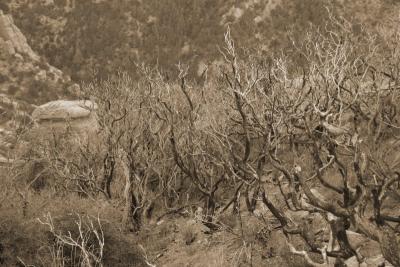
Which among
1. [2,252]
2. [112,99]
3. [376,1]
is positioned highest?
[376,1]

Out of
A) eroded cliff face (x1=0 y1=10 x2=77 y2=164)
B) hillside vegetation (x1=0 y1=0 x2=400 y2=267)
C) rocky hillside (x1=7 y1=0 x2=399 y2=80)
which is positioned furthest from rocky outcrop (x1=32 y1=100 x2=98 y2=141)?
rocky hillside (x1=7 y1=0 x2=399 y2=80)

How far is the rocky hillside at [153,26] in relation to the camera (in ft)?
134

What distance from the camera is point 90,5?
158 ft

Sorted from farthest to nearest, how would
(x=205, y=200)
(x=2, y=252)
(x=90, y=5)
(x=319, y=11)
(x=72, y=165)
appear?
(x=90, y=5)
(x=319, y=11)
(x=72, y=165)
(x=205, y=200)
(x=2, y=252)

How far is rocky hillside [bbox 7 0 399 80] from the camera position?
4091 cm

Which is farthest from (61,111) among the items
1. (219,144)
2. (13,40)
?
(13,40)

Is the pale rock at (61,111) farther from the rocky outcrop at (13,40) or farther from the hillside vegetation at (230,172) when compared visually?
the rocky outcrop at (13,40)

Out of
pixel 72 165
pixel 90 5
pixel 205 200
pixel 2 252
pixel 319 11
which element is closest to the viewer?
pixel 2 252

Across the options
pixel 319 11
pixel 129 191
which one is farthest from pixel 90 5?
pixel 129 191

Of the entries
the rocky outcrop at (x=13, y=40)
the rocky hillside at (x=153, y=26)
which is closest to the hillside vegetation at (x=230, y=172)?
the rocky outcrop at (x=13, y=40)

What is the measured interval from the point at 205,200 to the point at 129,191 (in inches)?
69.7

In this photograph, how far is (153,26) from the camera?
46.2 metres

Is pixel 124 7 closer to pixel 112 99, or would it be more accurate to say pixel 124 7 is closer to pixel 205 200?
pixel 112 99

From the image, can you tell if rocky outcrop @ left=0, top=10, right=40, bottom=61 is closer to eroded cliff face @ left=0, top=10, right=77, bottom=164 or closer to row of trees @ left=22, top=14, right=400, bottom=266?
eroded cliff face @ left=0, top=10, right=77, bottom=164
